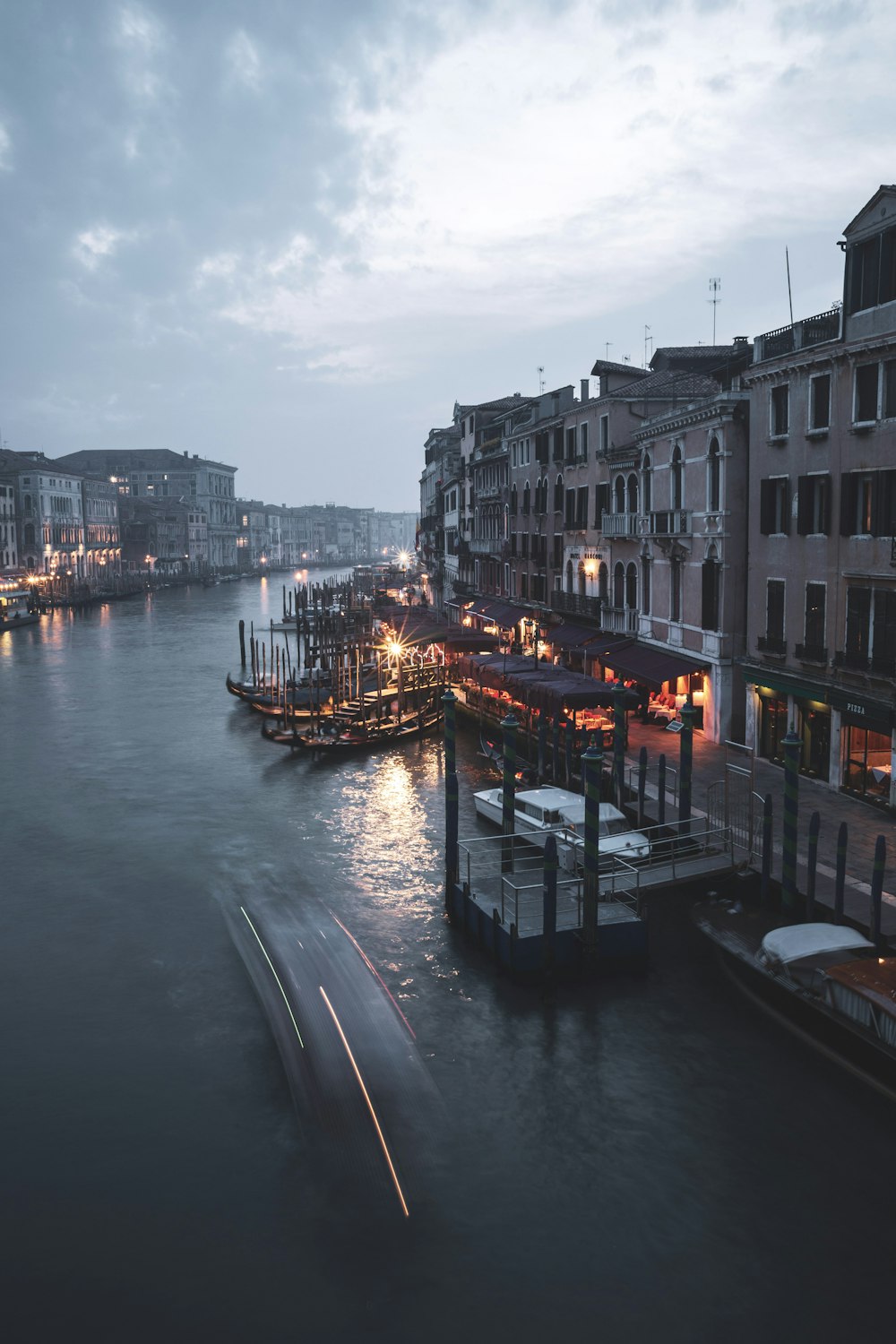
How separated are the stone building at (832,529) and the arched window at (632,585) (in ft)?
27.4

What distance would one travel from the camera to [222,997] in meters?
16.8

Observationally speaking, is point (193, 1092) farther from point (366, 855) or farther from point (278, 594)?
point (278, 594)

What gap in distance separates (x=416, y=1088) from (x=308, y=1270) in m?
3.47

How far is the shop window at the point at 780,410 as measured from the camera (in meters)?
24.4

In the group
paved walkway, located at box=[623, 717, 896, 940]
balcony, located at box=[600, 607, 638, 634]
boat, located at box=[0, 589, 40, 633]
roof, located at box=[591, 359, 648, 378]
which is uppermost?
roof, located at box=[591, 359, 648, 378]

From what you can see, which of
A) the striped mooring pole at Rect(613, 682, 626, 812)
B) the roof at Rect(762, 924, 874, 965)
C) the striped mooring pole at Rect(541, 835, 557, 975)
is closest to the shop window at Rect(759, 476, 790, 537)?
the striped mooring pole at Rect(613, 682, 626, 812)

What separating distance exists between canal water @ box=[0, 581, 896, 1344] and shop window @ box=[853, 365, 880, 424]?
11.0m

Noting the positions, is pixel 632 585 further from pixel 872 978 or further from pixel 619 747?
pixel 872 978

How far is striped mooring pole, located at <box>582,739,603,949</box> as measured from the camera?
1686 cm

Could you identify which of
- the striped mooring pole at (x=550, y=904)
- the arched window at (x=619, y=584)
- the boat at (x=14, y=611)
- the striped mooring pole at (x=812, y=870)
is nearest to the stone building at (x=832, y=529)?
the striped mooring pole at (x=812, y=870)

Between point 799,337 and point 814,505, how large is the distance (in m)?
3.99

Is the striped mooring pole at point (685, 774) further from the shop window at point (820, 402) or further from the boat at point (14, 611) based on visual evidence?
the boat at point (14, 611)

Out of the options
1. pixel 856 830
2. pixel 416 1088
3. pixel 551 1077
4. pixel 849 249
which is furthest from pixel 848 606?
pixel 416 1088

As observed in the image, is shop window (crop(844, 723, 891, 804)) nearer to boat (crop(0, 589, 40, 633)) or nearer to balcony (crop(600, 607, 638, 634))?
balcony (crop(600, 607, 638, 634))
